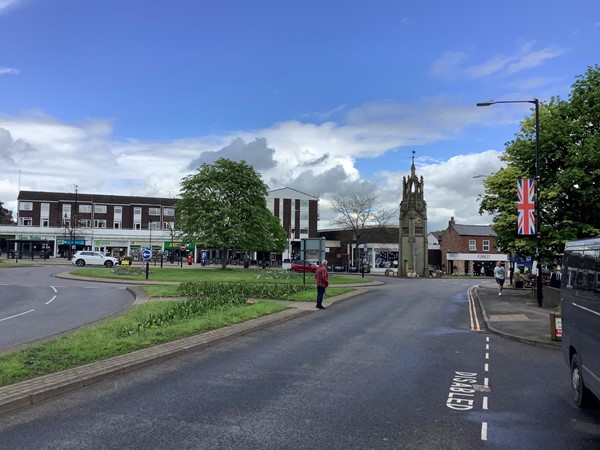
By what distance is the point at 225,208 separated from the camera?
46.7 metres

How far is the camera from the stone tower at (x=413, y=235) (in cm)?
5856

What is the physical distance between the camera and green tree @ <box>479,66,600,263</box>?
2188cm

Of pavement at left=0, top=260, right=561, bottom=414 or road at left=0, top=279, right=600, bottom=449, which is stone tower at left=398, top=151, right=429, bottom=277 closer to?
pavement at left=0, top=260, right=561, bottom=414

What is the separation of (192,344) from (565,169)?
19970mm

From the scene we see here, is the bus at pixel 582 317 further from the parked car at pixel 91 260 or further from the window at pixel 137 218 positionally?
the window at pixel 137 218

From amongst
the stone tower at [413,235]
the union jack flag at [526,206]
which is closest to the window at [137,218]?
the stone tower at [413,235]

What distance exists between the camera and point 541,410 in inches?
268

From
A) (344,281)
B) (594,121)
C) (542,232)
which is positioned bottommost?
(344,281)

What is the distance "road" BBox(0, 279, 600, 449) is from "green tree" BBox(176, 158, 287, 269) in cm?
3537

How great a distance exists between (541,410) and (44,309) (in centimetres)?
1562

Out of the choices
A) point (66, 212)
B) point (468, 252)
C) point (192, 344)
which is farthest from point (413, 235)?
point (66, 212)

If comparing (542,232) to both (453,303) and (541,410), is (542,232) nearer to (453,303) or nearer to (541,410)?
(453,303)

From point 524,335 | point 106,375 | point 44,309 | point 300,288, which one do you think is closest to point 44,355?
point 106,375

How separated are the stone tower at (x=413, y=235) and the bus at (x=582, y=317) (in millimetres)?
50943
